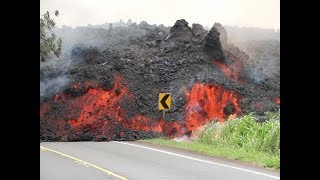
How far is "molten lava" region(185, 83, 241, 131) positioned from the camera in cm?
3700

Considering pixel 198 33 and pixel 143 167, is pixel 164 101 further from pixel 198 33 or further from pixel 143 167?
pixel 198 33

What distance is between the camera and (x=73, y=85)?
39469mm

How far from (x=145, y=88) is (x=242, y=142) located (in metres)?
19.0

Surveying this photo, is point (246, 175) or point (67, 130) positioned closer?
point (246, 175)

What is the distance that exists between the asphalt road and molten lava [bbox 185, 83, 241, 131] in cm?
1569

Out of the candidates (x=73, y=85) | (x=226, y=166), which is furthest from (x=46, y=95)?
(x=226, y=166)

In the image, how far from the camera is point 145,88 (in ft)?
134

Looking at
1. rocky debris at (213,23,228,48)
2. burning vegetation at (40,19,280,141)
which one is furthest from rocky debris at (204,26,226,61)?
rocky debris at (213,23,228,48)

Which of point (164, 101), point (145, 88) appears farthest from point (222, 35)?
point (164, 101)

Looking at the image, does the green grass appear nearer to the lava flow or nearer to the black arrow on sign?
the black arrow on sign

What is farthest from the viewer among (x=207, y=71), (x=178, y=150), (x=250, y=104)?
(x=207, y=71)
